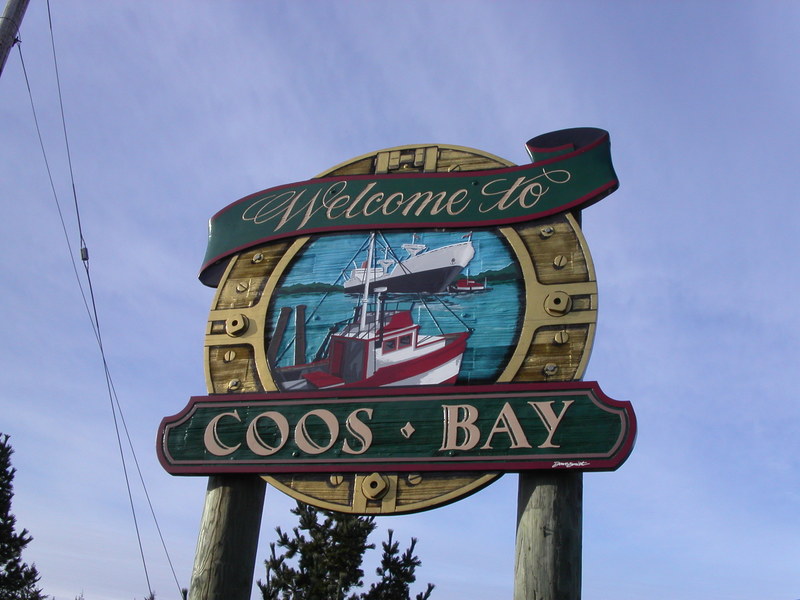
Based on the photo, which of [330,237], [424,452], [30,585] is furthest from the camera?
[30,585]

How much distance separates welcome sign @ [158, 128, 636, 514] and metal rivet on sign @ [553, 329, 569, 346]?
17 mm

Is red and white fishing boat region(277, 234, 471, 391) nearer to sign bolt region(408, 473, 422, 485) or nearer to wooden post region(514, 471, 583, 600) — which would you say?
sign bolt region(408, 473, 422, 485)

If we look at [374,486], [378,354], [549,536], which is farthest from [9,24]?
[549,536]

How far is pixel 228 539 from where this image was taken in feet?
25.0

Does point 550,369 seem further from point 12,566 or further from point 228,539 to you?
point 12,566

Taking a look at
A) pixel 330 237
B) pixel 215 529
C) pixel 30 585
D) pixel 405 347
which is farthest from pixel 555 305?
pixel 30 585

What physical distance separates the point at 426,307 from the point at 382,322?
42cm

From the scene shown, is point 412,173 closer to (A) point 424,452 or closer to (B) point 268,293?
(B) point 268,293

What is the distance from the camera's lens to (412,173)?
29.2 feet

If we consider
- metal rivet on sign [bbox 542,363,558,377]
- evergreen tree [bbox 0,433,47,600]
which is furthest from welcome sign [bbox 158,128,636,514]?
evergreen tree [bbox 0,433,47,600]

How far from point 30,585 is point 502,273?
19.3m

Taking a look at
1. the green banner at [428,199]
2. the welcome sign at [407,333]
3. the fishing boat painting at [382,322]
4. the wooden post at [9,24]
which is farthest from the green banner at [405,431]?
the wooden post at [9,24]

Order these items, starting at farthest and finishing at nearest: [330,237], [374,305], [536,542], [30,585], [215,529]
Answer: [30,585] → [330,237] → [374,305] → [215,529] → [536,542]

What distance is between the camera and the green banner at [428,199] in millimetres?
8266
